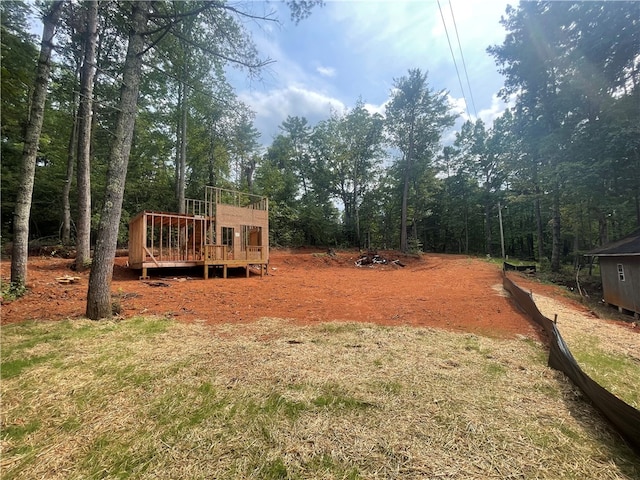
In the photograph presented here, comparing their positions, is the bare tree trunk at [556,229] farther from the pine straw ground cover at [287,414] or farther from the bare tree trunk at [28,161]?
the bare tree trunk at [28,161]

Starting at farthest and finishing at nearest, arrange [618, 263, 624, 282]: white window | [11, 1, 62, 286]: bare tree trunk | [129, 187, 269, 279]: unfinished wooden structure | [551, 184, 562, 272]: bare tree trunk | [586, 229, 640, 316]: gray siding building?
[551, 184, 562, 272]: bare tree trunk → [129, 187, 269, 279]: unfinished wooden structure → [618, 263, 624, 282]: white window → [586, 229, 640, 316]: gray siding building → [11, 1, 62, 286]: bare tree trunk

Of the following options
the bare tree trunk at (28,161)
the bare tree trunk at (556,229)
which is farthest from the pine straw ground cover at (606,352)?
the bare tree trunk at (556,229)

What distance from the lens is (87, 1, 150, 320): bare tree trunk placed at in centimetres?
445

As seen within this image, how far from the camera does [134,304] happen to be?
19.1 feet

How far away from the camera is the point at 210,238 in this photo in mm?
11750

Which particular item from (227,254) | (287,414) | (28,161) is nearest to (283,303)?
(287,414)

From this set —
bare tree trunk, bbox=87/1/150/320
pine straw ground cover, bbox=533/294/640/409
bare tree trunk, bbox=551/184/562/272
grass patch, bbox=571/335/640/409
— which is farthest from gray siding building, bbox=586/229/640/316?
bare tree trunk, bbox=87/1/150/320

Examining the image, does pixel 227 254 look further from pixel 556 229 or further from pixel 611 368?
pixel 556 229

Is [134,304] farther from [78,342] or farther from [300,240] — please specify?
[300,240]

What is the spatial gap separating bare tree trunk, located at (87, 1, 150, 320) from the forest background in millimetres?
94

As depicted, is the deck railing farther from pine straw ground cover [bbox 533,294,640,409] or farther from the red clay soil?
pine straw ground cover [bbox 533,294,640,409]

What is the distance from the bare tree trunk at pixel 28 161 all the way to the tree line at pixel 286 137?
27mm

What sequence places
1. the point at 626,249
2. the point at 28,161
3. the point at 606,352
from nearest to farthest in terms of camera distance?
1. the point at 606,352
2. the point at 28,161
3. the point at 626,249

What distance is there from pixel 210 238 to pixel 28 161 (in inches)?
255
